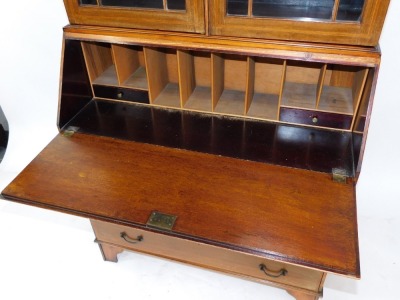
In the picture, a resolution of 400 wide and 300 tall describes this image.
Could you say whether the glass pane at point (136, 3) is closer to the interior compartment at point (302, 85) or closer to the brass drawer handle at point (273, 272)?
the interior compartment at point (302, 85)

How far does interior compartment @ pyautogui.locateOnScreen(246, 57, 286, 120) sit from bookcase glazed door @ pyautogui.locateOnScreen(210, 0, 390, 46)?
0.98 feet

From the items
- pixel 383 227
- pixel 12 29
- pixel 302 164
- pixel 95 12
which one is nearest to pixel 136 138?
pixel 95 12

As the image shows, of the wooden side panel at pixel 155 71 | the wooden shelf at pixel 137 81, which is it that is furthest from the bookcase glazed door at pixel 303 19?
the wooden shelf at pixel 137 81

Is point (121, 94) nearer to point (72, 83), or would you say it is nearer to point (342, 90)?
point (72, 83)

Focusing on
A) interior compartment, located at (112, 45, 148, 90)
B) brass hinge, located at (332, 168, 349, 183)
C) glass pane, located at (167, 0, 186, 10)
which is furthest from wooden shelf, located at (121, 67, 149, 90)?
brass hinge, located at (332, 168, 349, 183)

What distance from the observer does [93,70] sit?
65.4 inches

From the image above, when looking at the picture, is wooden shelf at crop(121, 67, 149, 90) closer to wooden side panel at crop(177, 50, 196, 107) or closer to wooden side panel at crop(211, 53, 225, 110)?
wooden side panel at crop(177, 50, 196, 107)

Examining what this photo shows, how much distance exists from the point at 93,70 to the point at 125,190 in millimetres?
689

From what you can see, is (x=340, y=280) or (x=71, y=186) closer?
(x=71, y=186)

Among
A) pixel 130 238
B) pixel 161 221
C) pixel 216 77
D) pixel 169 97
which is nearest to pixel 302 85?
pixel 216 77

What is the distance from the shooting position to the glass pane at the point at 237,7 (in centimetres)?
117

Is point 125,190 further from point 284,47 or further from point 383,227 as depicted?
point 383,227

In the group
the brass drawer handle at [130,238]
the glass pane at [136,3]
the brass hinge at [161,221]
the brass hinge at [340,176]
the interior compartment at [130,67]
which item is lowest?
the brass drawer handle at [130,238]

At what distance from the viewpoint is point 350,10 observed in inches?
42.8
